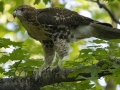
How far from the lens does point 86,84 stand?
466 centimetres

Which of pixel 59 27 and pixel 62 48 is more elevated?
pixel 59 27

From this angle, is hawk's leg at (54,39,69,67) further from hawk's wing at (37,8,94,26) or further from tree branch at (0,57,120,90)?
tree branch at (0,57,120,90)

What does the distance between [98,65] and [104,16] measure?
950 centimetres

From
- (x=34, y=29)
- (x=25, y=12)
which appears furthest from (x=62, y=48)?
(x=25, y=12)

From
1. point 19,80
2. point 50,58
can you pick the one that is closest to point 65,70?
point 19,80

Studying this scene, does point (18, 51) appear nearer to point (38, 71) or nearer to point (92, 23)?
point (38, 71)

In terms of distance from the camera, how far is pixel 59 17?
20.2 ft

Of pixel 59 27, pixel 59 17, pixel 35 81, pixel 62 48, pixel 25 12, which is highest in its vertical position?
pixel 25 12

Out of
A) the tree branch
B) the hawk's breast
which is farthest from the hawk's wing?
the tree branch

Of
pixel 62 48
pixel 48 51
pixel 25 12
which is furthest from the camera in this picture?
pixel 48 51

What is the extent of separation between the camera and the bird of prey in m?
6.02

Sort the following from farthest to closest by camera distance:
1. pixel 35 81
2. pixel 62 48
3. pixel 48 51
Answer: pixel 48 51
pixel 62 48
pixel 35 81

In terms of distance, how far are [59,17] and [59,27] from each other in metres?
0.19

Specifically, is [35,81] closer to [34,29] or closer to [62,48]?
[62,48]
